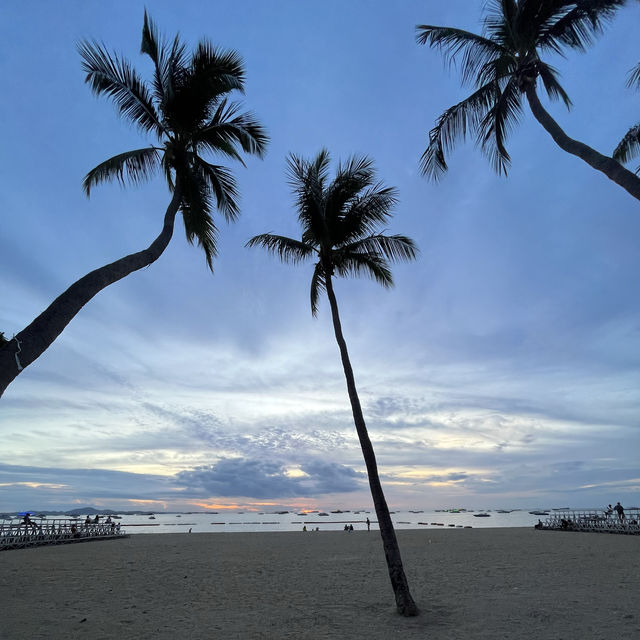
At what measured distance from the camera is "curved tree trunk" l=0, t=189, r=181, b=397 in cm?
480

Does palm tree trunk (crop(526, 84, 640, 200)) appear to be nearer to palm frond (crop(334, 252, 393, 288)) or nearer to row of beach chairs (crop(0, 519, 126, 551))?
palm frond (crop(334, 252, 393, 288))

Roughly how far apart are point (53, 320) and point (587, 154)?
885 centimetres

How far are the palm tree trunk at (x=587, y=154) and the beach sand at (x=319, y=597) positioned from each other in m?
7.26

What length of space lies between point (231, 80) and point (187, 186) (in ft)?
8.32

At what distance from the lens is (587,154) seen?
26.7 feet

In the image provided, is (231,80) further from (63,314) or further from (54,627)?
(54,627)

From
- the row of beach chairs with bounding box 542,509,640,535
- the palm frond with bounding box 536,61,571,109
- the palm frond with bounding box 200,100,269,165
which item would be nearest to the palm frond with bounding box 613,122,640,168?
the palm frond with bounding box 536,61,571,109

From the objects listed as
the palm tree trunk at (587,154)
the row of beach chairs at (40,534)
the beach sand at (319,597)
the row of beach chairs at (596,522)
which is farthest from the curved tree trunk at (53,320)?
the row of beach chairs at (596,522)

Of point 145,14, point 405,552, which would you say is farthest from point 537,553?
point 145,14

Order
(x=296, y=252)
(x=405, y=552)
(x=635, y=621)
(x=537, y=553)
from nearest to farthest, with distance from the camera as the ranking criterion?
(x=635, y=621) < (x=296, y=252) < (x=537, y=553) < (x=405, y=552)

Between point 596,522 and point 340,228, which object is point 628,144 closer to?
point 340,228

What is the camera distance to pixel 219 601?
10930 mm

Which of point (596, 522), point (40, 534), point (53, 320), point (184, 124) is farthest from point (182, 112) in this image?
point (596, 522)

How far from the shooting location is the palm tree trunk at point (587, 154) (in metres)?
7.16
